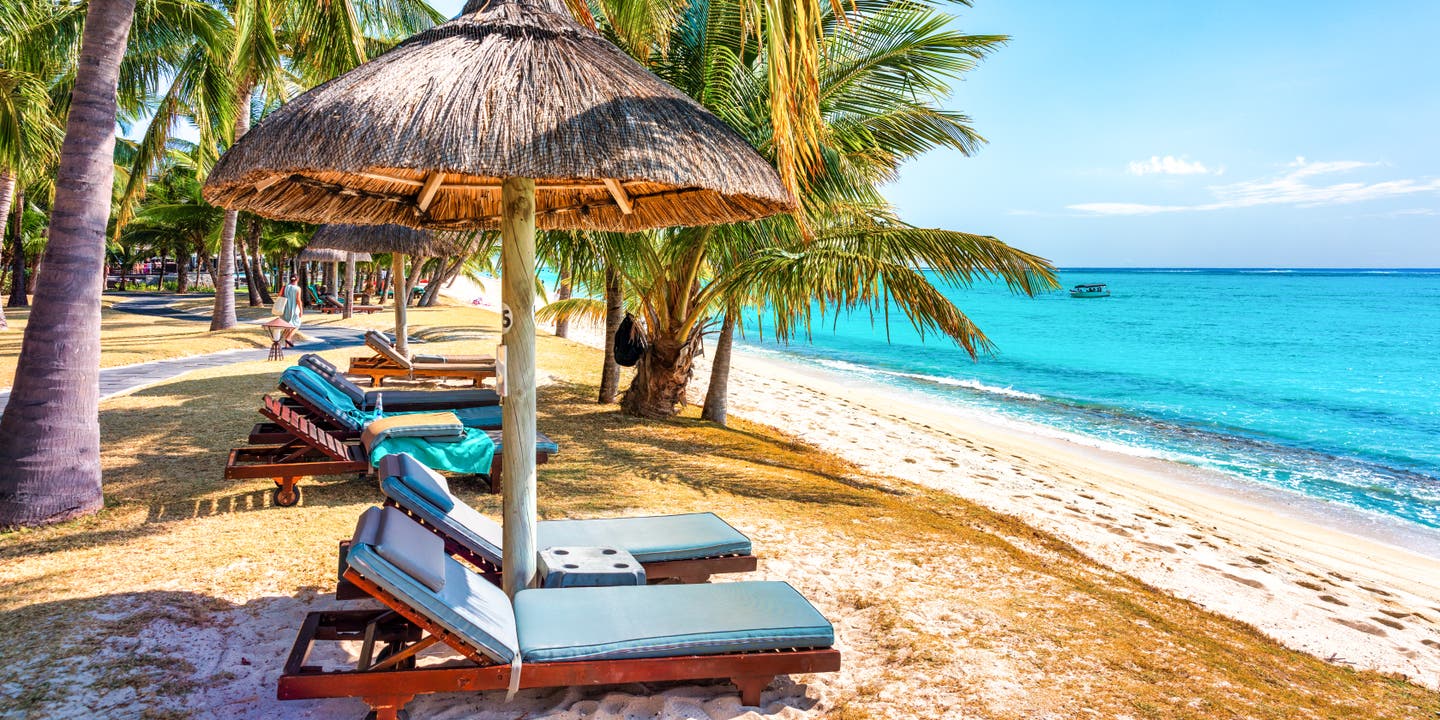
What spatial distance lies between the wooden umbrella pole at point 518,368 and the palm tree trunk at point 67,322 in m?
3.08

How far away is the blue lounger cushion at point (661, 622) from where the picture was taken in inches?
116

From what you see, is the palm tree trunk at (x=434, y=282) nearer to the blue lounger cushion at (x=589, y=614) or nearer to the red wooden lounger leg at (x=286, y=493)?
the red wooden lounger leg at (x=286, y=493)

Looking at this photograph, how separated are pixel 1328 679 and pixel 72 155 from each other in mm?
7302

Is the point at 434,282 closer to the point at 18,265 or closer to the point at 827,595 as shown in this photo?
the point at 18,265

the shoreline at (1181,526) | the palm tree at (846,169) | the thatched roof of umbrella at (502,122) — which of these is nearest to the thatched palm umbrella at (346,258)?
the shoreline at (1181,526)

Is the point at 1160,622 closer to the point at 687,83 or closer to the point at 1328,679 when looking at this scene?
the point at 1328,679

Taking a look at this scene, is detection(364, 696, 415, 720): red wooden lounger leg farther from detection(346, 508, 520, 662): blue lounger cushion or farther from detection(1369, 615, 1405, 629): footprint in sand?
detection(1369, 615, 1405, 629): footprint in sand

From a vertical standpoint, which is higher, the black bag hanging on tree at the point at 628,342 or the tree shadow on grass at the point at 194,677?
the black bag hanging on tree at the point at 628,342

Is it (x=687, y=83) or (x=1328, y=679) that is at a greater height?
(x=687, y=83)

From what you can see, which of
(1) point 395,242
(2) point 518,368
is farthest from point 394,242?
(2) point 518,368

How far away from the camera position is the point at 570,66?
11.2ft

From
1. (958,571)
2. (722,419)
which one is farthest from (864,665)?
(722,419)

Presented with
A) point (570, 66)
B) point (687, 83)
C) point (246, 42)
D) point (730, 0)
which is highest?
point (246, 42)

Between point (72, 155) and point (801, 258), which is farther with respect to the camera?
point (801, 258)
